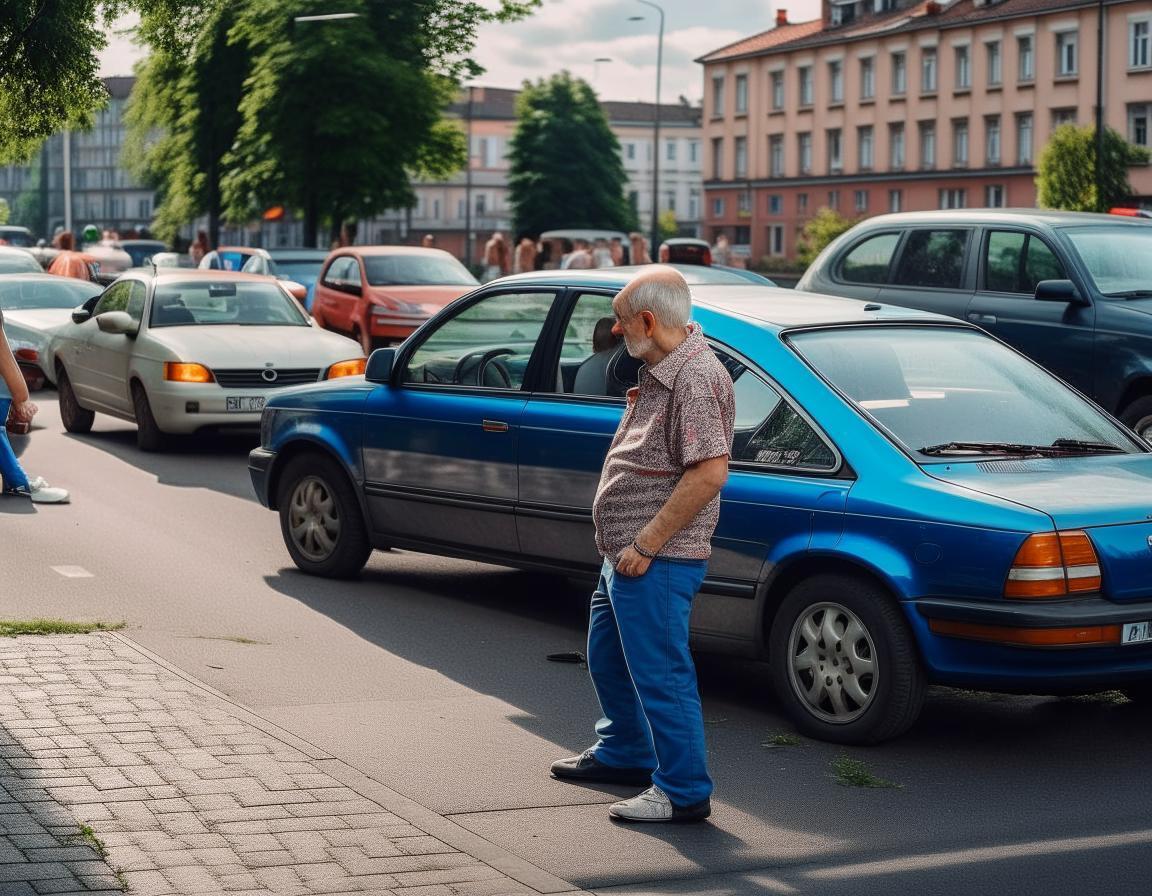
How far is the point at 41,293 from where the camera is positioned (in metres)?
21.7

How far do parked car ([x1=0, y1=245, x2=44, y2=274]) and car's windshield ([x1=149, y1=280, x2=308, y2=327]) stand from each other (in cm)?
766

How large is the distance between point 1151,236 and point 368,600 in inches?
251

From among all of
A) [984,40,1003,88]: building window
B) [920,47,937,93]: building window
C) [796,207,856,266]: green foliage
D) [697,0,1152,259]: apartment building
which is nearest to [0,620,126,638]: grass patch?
[697,0,1152,259]: apartment building

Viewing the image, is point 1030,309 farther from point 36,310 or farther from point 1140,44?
point 1140,44

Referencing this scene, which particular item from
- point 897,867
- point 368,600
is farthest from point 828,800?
point 368,600

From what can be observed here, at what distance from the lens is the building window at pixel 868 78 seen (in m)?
93.4

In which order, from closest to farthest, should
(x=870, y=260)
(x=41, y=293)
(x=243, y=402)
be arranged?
(x=870, y=260)
(x=243, y=402)
(x=41, y=293)

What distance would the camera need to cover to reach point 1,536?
1120cm

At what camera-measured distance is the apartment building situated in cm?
7956

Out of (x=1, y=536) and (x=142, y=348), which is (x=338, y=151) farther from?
(x=1, y=536)

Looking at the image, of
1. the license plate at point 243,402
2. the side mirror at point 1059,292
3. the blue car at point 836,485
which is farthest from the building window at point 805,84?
the blue car at point 836,485

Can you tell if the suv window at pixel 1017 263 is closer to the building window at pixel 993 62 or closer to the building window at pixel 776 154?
the building window at pixel 993 62

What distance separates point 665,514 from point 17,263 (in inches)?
822

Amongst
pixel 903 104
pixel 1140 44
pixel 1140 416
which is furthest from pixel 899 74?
pixel 1140 416
